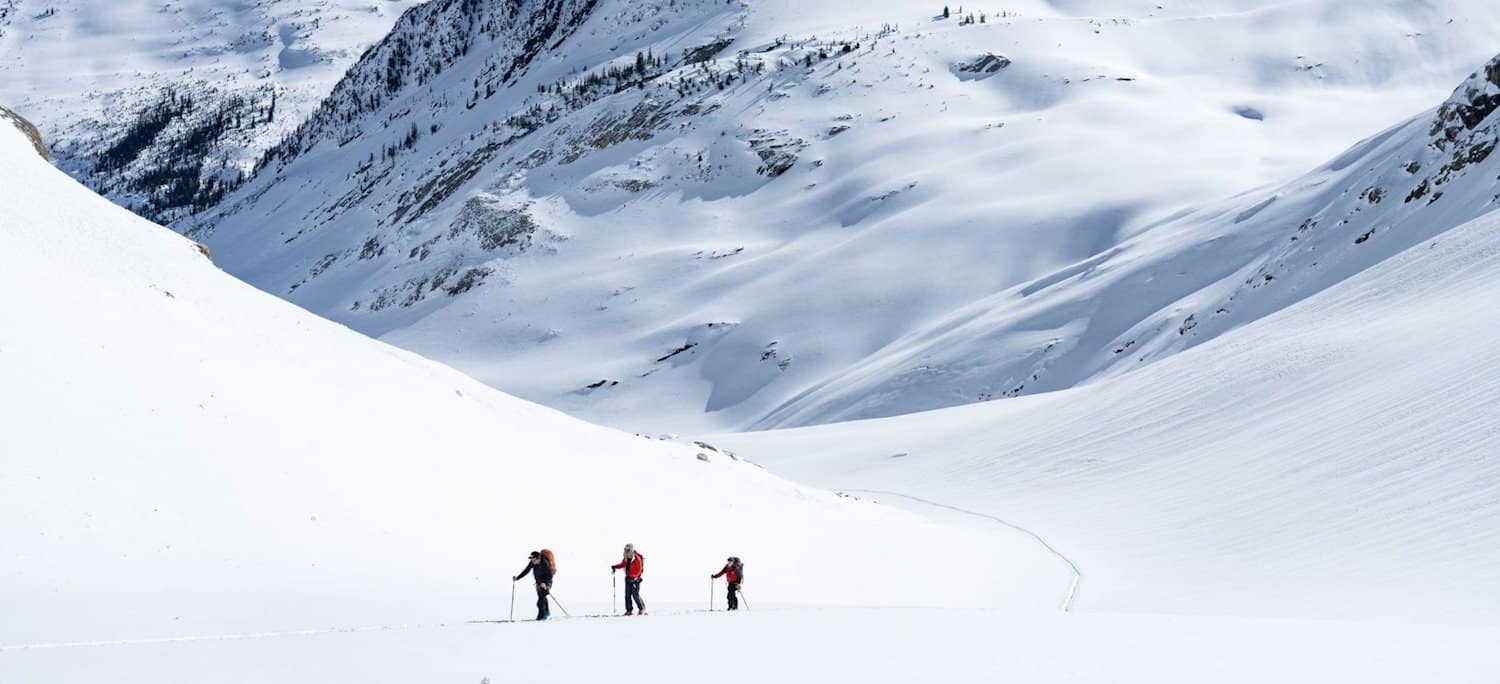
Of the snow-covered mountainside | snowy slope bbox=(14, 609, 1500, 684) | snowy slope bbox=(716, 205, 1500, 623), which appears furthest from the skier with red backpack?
the snow-covered mountainside

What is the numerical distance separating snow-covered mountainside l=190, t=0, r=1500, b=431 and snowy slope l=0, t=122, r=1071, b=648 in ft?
126

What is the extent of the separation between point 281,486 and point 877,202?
4143 inches

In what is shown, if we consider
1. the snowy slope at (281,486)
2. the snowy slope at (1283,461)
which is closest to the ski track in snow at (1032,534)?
the snowy slope at (1283,461)

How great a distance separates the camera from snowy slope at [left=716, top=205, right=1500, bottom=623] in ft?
85.8

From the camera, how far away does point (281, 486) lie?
23.8 meters

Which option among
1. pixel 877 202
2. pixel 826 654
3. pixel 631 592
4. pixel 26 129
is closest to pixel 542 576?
pixel 631 592

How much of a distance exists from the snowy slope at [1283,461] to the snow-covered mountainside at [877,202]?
12.6 meters

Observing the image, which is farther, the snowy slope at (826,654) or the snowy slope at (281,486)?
the snowy slope at (281,486)

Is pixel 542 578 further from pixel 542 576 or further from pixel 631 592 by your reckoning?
pixel 631 592

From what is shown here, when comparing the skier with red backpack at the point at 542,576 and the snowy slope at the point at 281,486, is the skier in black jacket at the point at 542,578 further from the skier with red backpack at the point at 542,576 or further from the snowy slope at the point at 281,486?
the snowy slope at the point at 281,486

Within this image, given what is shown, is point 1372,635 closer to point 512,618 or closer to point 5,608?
point 512,618

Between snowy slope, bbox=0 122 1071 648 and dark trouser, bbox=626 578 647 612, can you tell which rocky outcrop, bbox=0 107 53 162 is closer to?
snowy slope, bbox=0 122 1071 648

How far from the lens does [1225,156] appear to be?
123688 mm

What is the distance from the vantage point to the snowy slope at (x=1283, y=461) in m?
26.1
